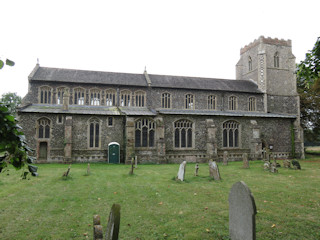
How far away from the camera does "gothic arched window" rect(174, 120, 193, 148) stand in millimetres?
22625

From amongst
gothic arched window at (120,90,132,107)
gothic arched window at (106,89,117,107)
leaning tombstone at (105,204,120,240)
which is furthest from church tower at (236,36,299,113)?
leaning tombstone at (105,204,120,240)

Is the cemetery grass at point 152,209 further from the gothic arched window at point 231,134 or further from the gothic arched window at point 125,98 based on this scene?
the gothic arched window at point 125,98

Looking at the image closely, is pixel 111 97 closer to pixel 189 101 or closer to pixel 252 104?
pixel 189 101

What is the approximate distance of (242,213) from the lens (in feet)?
15.1

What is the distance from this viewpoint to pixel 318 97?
28688mm

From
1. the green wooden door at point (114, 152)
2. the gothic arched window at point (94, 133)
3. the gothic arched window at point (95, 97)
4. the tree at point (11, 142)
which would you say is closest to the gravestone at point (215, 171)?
the tree at point (11, 142)

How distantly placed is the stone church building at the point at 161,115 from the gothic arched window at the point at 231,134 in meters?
0.11

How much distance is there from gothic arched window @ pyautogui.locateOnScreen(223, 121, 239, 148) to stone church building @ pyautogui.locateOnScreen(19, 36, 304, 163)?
0.11 metres

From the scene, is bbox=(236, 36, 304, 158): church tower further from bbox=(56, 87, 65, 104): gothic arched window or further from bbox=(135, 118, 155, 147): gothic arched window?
bbox=(56, 87, 65, 104): gothic arched window

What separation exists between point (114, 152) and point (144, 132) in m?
3.39

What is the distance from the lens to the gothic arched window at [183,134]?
891 inches

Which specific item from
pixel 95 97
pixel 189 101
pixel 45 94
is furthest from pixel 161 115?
pixel 45 94

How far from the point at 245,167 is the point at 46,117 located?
Result: 17.5 meters

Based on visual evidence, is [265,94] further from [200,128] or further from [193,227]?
[193,227]
